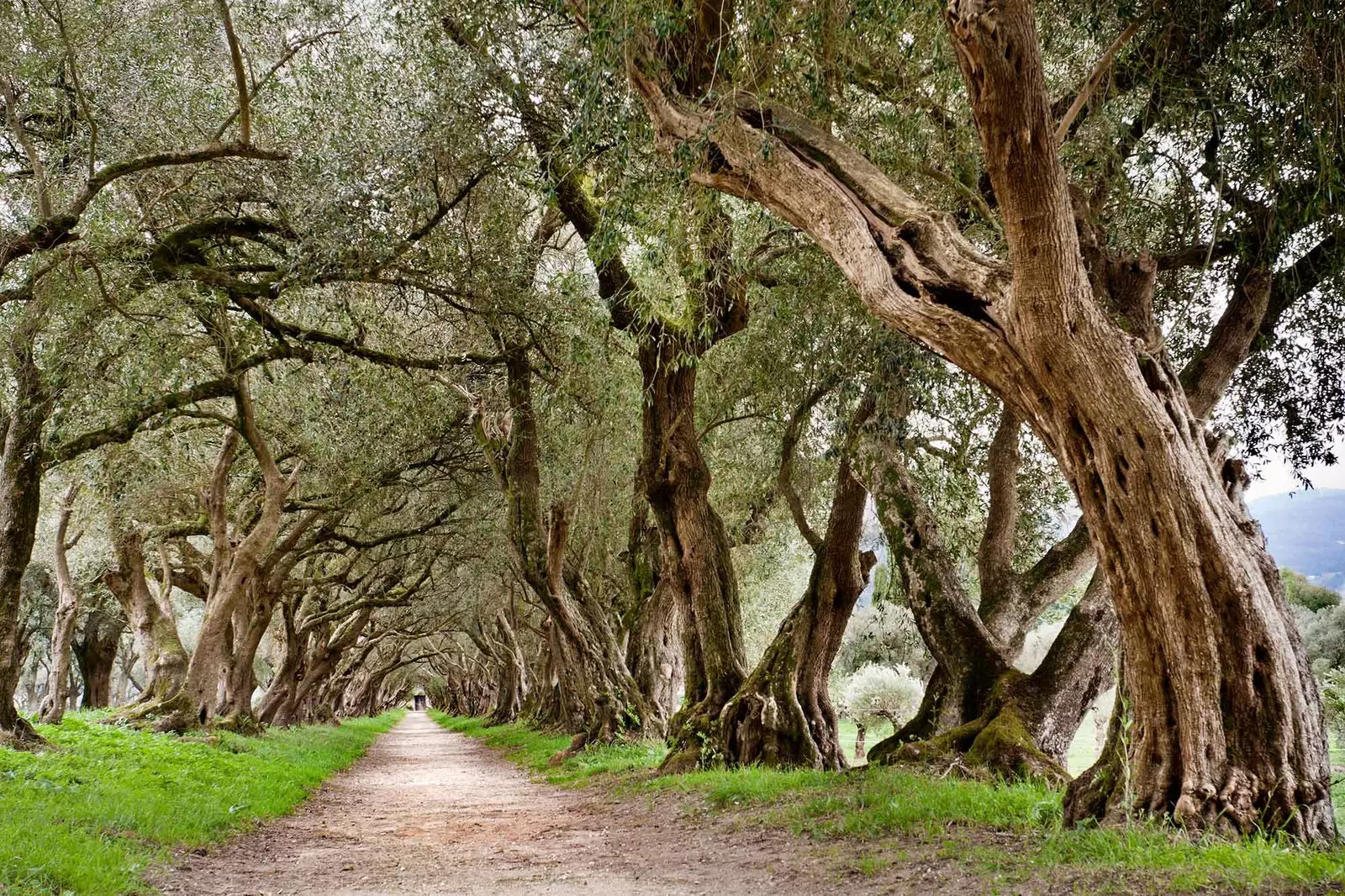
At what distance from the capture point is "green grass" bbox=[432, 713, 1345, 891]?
4625 mm

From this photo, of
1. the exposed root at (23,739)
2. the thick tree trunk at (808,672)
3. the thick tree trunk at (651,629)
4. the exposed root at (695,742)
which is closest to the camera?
the exposed root at (23,739)

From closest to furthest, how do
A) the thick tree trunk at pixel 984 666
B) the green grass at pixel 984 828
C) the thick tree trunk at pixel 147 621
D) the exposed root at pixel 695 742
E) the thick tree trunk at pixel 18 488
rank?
1. the green grass at pixel 984 828
2. the thick tree trunk at pixel 984 666
3. the thick tree trunk at pixel 18 488
4. the exposed root at pixel 695 742
5. the thick tree trunk at pixel 147 621

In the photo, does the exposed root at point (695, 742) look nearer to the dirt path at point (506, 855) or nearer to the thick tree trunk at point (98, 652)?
the dirt path at point (506, 855)

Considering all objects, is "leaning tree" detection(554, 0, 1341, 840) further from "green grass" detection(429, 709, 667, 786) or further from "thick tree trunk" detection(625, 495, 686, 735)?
"thick tree trunk" detection(625, 495, 686, 735)

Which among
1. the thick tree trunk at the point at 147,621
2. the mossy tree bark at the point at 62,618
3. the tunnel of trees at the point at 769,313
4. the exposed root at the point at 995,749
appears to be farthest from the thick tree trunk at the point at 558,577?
the mossy tree bark at the point at 62,618

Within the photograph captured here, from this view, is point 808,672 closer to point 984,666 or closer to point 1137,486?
point 984,666

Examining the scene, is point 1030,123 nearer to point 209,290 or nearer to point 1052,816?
point 1052,816

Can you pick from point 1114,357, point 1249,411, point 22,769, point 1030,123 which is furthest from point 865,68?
point 22,769

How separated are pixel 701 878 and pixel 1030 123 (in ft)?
18.9

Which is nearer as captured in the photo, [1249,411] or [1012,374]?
[1012,374]

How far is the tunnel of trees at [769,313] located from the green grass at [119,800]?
1.94 meters

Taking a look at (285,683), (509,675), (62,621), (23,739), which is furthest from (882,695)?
(23,739)

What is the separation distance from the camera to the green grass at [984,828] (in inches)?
182

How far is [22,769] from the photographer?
9281 millimetres
